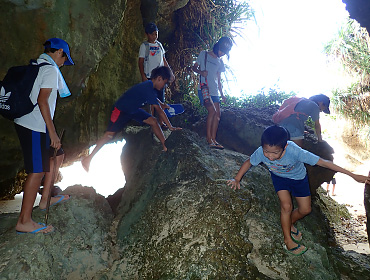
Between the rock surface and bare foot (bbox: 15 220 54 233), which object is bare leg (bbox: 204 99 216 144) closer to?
the rock surface

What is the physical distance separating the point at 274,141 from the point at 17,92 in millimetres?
2476

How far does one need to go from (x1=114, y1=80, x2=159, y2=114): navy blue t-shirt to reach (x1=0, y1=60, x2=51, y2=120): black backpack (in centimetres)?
170

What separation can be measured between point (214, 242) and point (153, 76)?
2603 mm

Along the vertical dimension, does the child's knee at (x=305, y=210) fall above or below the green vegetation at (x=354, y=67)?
below

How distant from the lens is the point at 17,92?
2484 mm

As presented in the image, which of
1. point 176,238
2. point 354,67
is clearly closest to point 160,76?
point 176,238

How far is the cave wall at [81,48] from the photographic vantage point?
12.0 ft

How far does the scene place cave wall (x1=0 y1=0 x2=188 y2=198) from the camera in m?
3.64

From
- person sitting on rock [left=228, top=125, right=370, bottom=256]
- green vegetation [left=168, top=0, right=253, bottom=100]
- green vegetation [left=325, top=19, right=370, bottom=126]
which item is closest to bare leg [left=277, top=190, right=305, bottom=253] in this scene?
person sitting on rock [left=228, top=125, right=370, bottom=256]

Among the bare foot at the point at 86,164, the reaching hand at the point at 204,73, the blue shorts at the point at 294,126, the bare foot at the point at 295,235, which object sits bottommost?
the bare foot at the point at 295,235

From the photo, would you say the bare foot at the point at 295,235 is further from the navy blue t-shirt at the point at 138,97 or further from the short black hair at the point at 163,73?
the short black hair at the point at 163,73

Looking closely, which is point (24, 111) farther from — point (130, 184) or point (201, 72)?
point (201, 72)

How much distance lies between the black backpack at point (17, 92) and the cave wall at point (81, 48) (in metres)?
1.47

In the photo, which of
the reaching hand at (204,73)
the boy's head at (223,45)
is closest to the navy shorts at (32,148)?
the reaching hand at (204,73)
